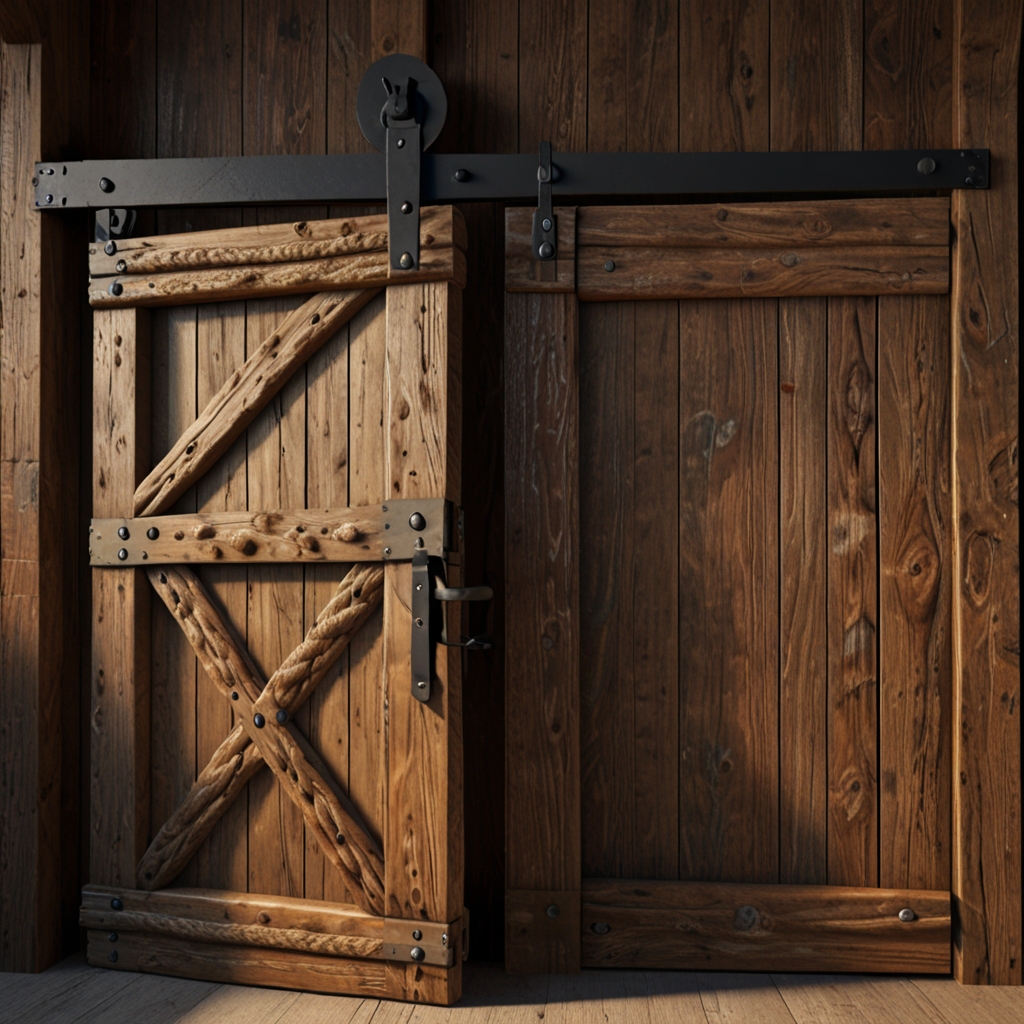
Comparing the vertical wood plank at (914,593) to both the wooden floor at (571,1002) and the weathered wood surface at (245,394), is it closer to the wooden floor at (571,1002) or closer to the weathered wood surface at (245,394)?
the wooden floor at (571,1002)

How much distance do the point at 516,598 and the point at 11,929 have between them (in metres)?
1.73

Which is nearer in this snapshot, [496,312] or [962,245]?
[962,245]

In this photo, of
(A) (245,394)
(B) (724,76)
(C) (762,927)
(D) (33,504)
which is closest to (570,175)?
(B) (724,76)

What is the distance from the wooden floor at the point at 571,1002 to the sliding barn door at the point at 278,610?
0.09 m

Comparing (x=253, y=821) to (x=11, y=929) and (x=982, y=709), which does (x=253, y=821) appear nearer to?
(x=11, y=929)

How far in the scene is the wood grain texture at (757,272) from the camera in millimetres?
2658

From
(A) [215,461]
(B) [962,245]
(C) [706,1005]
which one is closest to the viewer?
(C) [706,1005]

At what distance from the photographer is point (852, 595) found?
2689mm

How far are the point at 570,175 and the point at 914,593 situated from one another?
4.90 feet

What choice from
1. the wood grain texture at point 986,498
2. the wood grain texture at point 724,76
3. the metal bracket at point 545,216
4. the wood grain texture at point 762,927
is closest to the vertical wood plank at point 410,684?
the metal bracket at point 545,216

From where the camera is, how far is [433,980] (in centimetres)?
254

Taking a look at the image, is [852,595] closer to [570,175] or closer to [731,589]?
[731,589]

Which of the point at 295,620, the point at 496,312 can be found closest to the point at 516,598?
the point at 295,620

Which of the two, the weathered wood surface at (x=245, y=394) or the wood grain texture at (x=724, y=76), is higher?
the wood grain texture at (x=724, y=76)
